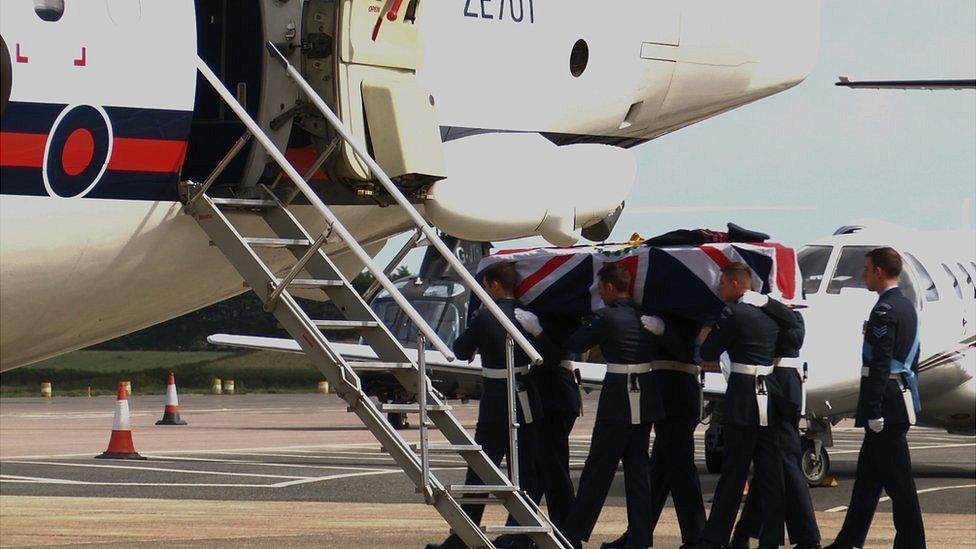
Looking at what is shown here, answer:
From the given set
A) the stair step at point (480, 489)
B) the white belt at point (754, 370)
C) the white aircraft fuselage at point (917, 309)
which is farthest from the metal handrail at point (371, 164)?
the white aircraft fuselage at point (917, 309)

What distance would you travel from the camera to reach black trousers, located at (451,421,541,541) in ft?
38.0

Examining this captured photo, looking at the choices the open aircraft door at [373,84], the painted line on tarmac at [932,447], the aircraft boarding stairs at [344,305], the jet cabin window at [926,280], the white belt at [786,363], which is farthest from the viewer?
the painted line on tarmac at [932,447]

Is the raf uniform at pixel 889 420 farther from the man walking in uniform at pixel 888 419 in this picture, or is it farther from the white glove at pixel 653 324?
the white glove at pixel 653 324

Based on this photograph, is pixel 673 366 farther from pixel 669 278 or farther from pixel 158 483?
pixel 158 483

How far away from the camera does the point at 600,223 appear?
1081 cm

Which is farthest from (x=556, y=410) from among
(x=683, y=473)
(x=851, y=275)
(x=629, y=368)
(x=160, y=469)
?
(x=160, y=469)

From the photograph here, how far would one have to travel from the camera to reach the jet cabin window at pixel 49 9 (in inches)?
297

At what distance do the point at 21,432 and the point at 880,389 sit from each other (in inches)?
825

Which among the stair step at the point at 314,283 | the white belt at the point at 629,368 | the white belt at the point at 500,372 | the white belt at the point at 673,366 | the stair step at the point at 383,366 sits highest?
the stair step at the point at 314,283

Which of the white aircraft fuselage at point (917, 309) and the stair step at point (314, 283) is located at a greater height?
the stair step at point (314, 283)

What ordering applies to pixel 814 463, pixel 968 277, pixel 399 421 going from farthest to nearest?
pixel 399 421 < pixel 968 277 < pixel 814 463

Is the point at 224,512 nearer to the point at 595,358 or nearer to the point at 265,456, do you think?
the point at 265,456

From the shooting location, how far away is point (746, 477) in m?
11.2

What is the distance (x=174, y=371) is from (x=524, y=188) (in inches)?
2193
